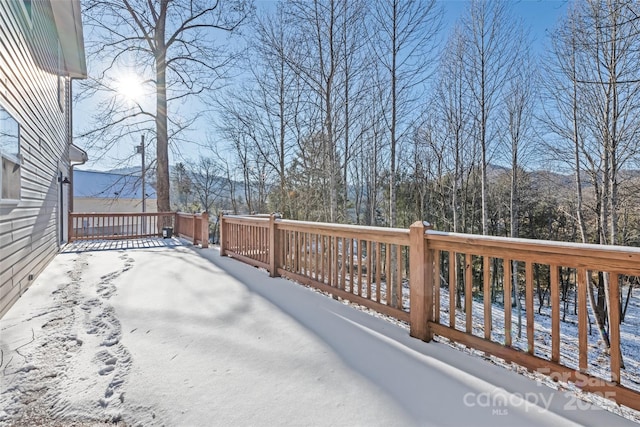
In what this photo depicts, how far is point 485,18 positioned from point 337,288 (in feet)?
34.8

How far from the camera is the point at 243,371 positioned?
2.06 meters

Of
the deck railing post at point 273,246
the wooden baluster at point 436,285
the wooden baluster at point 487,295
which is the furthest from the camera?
the deck railing post at point 273,246

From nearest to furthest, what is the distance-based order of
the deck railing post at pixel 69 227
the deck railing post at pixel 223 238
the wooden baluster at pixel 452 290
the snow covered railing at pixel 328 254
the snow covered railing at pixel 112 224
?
the wooden baluster at pixel 452 290 → the snow covered railing at pixel 328 254 → the deck railing post at pixel 223 238 → the deck railing post at pixel 69 227 → the snow covered railing at pixel 112 224

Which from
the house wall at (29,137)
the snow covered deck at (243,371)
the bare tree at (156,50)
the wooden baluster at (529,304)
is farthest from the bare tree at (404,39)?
the house wall at (29,137)

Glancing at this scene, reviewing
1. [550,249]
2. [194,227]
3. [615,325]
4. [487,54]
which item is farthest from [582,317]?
[487,54]

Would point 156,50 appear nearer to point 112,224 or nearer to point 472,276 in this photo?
point 112,224

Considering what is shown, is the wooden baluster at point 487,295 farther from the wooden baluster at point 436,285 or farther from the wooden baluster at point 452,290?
the wooden baluster at point 436,285

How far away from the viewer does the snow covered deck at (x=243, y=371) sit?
165 cm

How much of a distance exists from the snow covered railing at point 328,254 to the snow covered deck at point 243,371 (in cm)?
24

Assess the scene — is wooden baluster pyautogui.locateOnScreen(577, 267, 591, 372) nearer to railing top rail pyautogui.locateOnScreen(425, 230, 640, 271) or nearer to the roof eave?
railing top rail pyautogui.locateOnScreen(425, 230, 640, 271)

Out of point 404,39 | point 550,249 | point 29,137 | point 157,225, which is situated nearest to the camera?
point 550,249

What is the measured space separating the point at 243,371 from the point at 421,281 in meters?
1.45

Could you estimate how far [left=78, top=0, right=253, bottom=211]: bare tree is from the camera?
11.1 metres

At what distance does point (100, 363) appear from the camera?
2.16m
